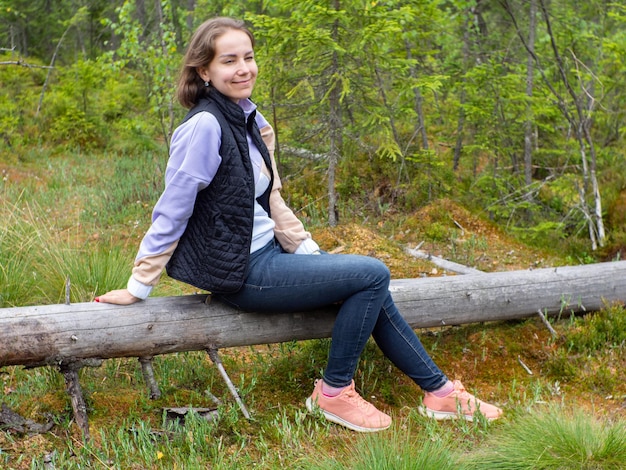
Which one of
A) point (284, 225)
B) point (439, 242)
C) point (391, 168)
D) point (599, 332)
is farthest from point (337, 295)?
point (391, 168)

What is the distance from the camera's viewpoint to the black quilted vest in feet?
10.9

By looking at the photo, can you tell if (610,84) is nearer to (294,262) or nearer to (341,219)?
(341,219)

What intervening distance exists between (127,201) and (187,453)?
18.4 feet

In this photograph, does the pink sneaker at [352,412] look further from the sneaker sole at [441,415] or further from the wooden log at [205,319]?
the wooden log at [205,319]

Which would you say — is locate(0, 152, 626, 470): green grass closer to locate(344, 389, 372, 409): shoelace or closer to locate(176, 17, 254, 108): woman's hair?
locate(344, 389, 372, 409): shoelace

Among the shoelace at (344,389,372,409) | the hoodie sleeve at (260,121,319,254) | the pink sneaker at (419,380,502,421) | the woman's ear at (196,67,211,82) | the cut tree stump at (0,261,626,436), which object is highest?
the woman's ear at (196,67,211,82)

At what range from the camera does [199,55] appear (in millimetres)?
3414

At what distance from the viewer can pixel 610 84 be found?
8.28m

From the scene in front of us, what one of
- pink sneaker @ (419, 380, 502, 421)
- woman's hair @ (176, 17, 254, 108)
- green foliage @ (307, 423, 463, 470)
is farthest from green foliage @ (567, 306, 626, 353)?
woman's hair @ (176, 17, 254, 108)

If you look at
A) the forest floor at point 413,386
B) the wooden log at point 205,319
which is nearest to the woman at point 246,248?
the wooden log at point 205,319

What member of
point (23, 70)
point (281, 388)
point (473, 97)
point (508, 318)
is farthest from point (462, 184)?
point (23, 70)

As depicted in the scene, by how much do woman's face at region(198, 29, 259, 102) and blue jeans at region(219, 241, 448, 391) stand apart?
2.76 feet

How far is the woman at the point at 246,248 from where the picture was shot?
3.30 meters

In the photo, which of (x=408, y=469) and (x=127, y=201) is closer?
(x=408, y=469)
